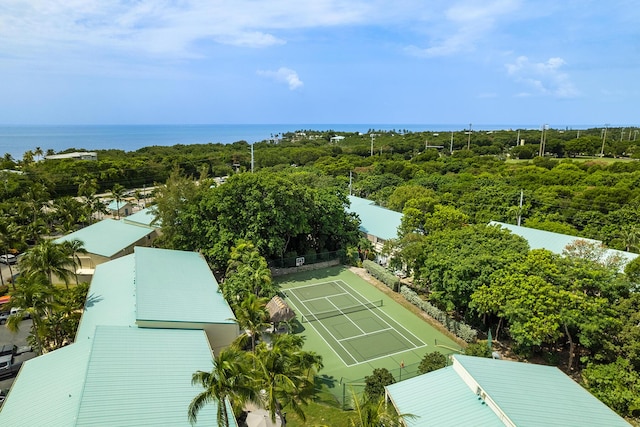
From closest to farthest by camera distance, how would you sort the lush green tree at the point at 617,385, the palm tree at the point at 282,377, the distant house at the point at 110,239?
the palm tree at the point at 282,377 < the lush green tree at the point at 617,385 < the distant house at the point at 110,239

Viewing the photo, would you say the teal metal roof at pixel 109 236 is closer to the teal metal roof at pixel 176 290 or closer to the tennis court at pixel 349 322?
the teal metal roof at pixel 176 290

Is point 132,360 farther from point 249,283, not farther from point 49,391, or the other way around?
point 249,283

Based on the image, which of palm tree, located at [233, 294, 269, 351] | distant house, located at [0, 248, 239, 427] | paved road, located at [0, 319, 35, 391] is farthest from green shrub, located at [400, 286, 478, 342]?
paved road, located at [0, 319, 35, 391]

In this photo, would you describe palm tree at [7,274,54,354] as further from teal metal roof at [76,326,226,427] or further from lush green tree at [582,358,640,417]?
lush green tree at [582,358,640,417]

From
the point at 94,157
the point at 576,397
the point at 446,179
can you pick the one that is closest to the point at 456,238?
the point at 576,397

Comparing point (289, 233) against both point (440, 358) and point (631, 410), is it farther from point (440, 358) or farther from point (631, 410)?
point (631, 410)

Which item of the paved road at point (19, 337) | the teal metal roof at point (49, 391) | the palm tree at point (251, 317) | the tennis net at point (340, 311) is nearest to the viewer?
the teal metal roof at point (49, 391)

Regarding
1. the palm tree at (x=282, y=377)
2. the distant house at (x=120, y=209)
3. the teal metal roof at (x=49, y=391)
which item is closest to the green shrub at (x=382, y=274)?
the palm tree at (x=282, y=377)
